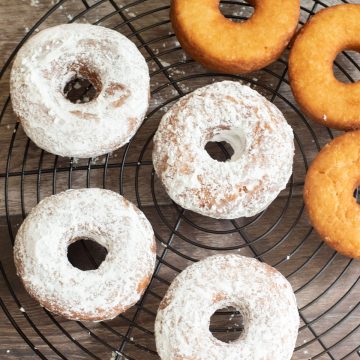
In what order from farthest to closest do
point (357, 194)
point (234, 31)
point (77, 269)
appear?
point (357, 194) → point (234, 31) → point (77, 269)

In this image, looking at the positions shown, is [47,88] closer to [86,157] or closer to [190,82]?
[86,157]

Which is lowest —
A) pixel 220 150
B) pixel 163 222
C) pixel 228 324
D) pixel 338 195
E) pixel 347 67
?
pixel 228 324

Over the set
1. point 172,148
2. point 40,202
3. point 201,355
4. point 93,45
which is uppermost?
point 93,45

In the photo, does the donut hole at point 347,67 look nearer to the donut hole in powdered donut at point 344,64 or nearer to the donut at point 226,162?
the donut hole in powdered donut at point 344,64

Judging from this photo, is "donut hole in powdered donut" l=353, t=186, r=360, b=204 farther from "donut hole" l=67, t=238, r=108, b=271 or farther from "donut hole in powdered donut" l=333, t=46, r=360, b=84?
"donut hole" l=67, t=238, r=108, b=271

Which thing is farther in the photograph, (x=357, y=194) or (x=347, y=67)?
(x=347, y=67)

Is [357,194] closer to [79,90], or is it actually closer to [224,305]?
[224,305]

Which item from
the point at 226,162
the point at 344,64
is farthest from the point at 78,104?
the point at 344,64

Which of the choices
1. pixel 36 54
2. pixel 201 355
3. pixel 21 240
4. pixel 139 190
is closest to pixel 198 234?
pixel 139 190

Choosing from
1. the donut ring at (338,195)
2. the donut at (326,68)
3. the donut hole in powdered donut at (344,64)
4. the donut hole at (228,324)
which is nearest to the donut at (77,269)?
the donut hole at (228,324)
